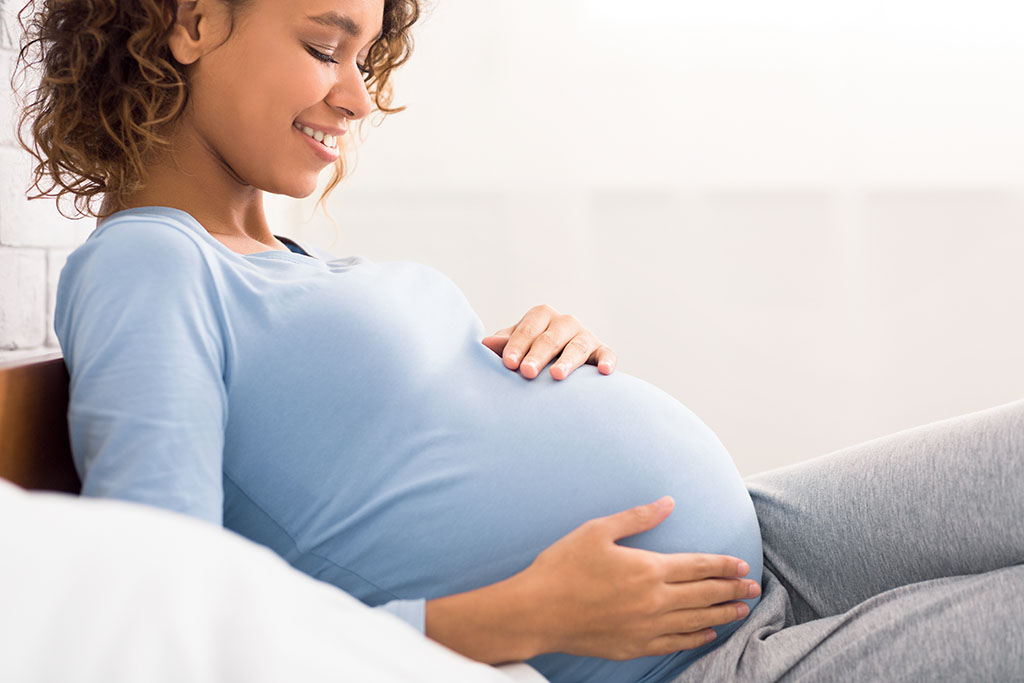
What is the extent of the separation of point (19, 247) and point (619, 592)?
3.03 feet

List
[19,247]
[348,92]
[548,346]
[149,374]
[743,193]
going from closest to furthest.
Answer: [149,374], [548,346], [348,92], [19,247], [743,193]

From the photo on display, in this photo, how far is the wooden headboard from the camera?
0.76 m

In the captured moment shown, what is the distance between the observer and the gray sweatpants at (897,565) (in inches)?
27.9

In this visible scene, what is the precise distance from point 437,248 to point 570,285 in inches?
14.8

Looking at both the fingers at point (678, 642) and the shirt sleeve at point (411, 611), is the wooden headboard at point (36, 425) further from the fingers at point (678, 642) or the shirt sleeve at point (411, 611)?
the fingers at point (678, 642)

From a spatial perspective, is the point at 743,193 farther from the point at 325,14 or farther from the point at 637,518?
the point at 637,518

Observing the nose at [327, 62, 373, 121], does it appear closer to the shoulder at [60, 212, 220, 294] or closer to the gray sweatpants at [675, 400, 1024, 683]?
the shoulder at [60, 212, 220, 294]

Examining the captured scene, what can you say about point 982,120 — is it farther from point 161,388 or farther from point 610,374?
point 161,388

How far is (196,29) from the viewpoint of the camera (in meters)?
1.03

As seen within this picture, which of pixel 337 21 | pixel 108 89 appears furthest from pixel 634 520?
pixel 108 89

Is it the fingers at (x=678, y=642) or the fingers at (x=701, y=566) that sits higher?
the fingers at (x=701, y=566)

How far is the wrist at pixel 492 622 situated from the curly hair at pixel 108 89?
621 millimetres

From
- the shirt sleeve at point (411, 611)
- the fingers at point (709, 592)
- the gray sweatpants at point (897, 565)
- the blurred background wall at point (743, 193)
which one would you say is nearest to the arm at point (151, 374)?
the shirt sleeve at point (411, 611)

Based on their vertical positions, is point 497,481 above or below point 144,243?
below
